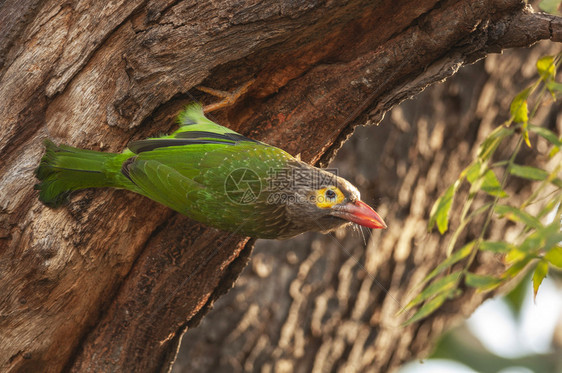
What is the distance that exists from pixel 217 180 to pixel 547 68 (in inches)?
61.7

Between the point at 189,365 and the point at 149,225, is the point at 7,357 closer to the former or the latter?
the point at 149,225

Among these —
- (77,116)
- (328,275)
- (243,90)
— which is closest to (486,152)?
(243,90)

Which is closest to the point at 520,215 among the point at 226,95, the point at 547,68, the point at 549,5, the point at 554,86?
the point at 554,86

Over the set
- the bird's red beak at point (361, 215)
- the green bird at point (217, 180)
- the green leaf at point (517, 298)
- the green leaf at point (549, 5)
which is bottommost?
the green leaf at point (517, 298)

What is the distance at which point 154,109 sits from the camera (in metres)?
2.84

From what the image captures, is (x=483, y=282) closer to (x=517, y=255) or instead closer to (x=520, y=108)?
(x=517, y=255)

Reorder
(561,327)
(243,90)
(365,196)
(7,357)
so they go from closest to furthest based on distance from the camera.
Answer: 1. (7,357)
2. (243,90)
3. (365,196)
4. (561,327)

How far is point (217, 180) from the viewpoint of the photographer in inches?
113

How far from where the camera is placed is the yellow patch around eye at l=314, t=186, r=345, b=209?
2914 millimetres

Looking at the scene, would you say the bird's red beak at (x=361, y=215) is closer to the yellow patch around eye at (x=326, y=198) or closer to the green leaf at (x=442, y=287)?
the yellow patch around eye at (x=326, y=198)

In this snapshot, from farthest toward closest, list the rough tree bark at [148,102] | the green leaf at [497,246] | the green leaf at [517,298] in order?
the green leaf at [517,298] → the rough tree bark at [148,102] → the green leaf at [497,246]

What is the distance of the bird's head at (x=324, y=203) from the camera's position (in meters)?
2.88

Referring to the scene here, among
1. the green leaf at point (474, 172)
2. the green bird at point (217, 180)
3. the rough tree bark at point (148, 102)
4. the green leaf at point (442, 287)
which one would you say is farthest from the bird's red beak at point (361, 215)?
the green leaf at point (442, 287)

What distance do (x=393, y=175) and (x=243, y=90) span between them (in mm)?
1994
